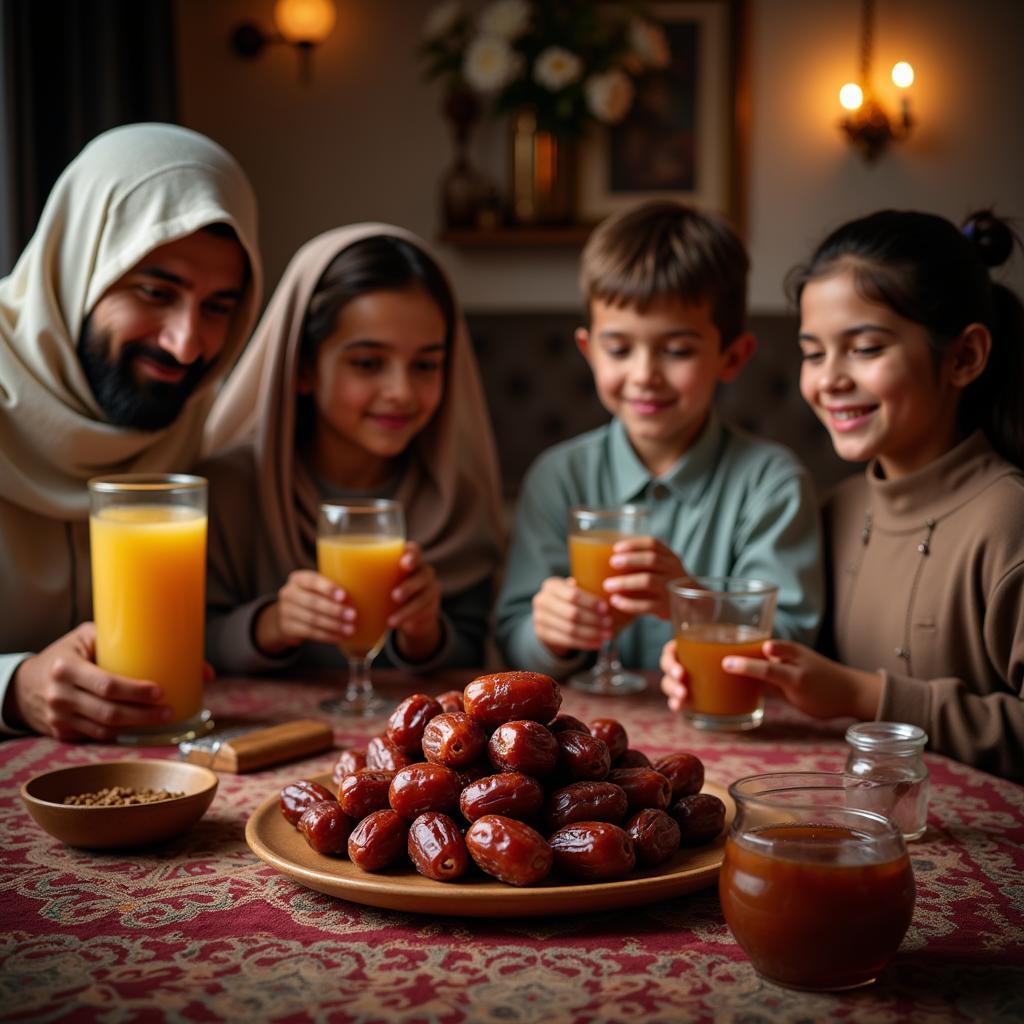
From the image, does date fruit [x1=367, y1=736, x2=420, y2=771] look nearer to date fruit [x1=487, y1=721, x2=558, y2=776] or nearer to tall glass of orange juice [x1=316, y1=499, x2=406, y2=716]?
date fruit [x1=487, y1=721, x2=558, y2=776]

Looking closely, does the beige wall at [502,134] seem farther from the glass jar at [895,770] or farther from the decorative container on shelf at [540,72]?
the glass jar at [895,770]

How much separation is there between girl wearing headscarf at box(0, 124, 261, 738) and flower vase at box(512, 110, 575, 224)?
95.8 inches

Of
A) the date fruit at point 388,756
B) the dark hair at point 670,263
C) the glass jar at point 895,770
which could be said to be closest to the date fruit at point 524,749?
the date fruit at point 388,756

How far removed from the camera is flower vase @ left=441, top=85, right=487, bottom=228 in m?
4.20

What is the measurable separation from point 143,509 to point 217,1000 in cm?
81

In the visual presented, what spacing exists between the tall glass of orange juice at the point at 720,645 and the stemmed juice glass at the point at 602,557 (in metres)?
0.22

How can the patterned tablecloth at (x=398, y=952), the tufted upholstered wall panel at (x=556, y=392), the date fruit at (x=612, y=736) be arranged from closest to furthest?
the patterned tablecloth at (x=398, y=952), the date fruit at (x=612, y=736), the tufted upholstered wall panel at (x=556, y=392)

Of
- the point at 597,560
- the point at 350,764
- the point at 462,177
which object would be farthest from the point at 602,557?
the point at 462,177

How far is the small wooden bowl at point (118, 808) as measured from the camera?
1.04m

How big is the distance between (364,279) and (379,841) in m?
1.31

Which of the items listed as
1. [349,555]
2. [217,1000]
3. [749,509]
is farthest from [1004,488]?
[217,1000]

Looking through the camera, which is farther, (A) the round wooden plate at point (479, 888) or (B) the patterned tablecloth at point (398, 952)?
(A) the round wooden plate at point (479, 888)

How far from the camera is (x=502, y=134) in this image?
4324 millimetres

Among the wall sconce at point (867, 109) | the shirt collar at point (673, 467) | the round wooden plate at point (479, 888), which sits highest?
the wall sconce at point (867, 109)
